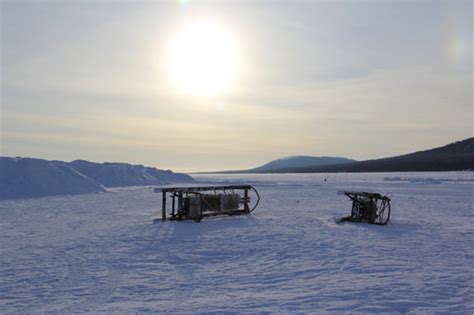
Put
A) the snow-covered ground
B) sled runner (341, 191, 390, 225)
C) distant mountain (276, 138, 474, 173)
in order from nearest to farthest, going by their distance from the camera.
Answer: the snow-covered ground, sled runner (341, 191, 390, 225), distant mountain (276, 138, 474, 173)

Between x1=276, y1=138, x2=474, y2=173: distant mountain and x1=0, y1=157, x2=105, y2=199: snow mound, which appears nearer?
x1=0, y1=157, x2=105, y2=199: snow mound

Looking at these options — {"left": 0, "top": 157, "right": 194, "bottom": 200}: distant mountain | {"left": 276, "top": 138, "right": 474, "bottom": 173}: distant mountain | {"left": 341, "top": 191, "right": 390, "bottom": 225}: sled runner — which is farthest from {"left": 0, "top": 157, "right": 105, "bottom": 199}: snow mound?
{"left": 276, "top": 138, "right": 474, "bottom": 173}: distant mountain

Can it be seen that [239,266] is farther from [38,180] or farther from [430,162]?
[430,162]

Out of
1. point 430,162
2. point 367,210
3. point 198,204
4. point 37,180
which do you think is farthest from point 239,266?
point 430,162

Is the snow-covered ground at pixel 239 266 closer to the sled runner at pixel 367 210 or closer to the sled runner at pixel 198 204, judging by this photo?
the sled runner at pixel 367 210

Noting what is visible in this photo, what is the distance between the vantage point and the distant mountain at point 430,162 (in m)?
141

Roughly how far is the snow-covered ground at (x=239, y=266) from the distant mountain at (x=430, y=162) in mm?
130957

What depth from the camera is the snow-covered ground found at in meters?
7.60

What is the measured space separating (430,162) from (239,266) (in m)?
156

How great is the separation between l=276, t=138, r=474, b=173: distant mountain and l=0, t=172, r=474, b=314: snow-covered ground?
131 m

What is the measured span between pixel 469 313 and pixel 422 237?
736 centimetres

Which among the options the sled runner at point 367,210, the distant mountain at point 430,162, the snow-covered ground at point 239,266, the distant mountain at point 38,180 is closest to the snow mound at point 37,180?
the distant mountain at point 38,180

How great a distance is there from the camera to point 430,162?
153 meters

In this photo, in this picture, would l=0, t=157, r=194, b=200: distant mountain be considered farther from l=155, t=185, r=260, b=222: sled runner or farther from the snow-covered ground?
l=155, t=185, r=260, b=222: sled runner
